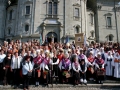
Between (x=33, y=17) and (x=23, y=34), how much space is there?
11.5 ft

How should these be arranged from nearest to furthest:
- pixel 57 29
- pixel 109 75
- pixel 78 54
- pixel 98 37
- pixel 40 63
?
pixel 40 63 < pixel 78 54 < pixel 109 75 < pixel 57 29 < pixel 98 37

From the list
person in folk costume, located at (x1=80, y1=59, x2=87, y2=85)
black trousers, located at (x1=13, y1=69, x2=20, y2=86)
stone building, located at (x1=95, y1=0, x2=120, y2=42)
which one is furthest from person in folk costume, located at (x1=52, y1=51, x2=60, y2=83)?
stone building, located at (x1=95, y1=0, x2=120, y2=42)

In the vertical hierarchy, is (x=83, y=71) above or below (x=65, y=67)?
below

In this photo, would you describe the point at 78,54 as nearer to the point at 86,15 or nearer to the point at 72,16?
the point at 72,16

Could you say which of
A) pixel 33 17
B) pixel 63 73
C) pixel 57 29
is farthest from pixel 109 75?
pixel 33 17

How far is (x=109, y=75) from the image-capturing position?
480 inches

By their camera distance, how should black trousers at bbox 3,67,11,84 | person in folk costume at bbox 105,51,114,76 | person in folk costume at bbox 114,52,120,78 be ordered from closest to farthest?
black trousers at bbox 3,67,11,84 < person in folk costume at bbox 114,52,120,78 < person in folk costume at bbox 105,51,114,76

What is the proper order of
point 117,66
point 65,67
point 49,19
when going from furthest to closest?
point 49,19
point 117,66
point 65,67

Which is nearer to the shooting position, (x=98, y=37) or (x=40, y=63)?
(x=40, y=63)

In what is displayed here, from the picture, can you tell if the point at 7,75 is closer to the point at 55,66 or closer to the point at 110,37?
the point at 55,66

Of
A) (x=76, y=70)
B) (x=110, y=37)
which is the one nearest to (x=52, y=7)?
(x=110, y=37)

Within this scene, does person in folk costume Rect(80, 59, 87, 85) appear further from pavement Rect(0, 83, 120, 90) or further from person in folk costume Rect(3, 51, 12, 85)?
person in folk costume Rect(3, 51, 12, 85)

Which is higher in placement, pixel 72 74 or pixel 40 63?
pixel 40 63

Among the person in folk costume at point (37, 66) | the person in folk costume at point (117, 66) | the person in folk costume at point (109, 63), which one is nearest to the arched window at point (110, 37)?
the person in folk costume at point (109, 63)
